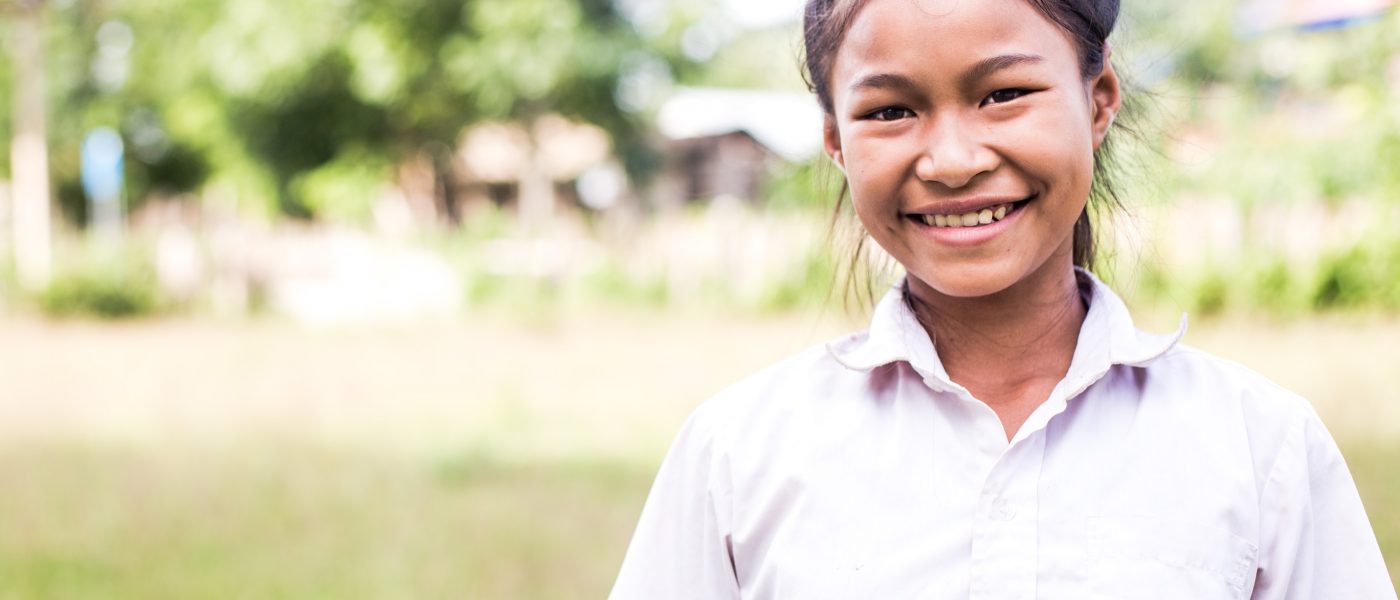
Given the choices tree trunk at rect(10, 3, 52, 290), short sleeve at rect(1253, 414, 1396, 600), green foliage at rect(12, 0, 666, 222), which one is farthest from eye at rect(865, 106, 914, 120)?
green foliage at rect(12, 0, 666, 222)

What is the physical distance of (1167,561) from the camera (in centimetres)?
121

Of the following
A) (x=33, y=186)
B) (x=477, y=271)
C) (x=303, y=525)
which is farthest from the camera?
(x=477, y=271)

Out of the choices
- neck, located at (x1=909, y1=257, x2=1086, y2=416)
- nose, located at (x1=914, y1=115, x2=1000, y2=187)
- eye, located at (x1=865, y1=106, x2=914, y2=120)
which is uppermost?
eye, located at (x1=865, y1=106, x2=914, y2=120)

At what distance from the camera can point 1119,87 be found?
1.49 metres

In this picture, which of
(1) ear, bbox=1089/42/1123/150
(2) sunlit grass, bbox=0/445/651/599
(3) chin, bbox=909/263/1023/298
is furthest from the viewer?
(2) sunlit grass, bbox=0/445/651/599

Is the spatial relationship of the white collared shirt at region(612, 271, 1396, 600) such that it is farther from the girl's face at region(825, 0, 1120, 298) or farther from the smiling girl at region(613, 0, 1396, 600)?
the girl's face at region(825, 0, 1120, 298)

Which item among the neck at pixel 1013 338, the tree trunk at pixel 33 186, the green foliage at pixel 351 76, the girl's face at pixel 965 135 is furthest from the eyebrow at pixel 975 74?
the green foliage at pixel 351 76

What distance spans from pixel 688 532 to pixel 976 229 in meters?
0.46

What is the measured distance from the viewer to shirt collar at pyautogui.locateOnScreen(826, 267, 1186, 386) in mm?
1319

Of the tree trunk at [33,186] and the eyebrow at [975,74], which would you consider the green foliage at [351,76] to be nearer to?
the tree trunk at [33,186]

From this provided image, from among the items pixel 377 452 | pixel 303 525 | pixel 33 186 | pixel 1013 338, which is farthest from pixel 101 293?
pixel 1013 338

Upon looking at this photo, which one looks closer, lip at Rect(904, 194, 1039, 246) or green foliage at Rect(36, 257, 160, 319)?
lip at Rect(904, 194, 1039, 246)

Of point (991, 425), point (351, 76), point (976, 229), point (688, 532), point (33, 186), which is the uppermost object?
point (351, 76)

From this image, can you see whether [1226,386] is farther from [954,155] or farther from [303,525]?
[303,525]
